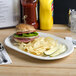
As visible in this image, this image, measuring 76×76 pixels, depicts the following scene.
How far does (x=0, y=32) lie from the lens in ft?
4.33

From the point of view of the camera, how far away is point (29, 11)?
132 cm

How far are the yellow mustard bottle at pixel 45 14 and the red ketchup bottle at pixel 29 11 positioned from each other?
0.04m

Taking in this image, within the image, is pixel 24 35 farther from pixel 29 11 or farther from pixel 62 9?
pixel 62 9

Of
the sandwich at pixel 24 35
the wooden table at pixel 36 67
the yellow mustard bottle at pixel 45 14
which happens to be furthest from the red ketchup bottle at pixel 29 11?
the wooden table at pixel 36 67

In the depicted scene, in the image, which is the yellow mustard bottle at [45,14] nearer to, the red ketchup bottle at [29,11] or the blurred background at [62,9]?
the red ketchup bottle at [29,11]

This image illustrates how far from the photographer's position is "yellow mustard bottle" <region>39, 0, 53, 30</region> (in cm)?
130

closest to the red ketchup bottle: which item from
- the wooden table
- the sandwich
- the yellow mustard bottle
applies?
the yellow mustard bottle

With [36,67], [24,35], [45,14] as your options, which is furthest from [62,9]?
[36,67]

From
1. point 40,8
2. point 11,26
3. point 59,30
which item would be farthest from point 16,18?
point 59,30

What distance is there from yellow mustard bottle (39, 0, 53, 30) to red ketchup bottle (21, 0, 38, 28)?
4 cm

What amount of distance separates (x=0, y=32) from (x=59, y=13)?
0.48 m

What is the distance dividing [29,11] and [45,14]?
0.36 ft

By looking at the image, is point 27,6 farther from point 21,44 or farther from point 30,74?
point 30,74

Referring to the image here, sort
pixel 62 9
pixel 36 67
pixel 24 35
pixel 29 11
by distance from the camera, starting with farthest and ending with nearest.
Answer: pixel 62 9
pixel 29 11
pixel 24 35
pixel 36 67
